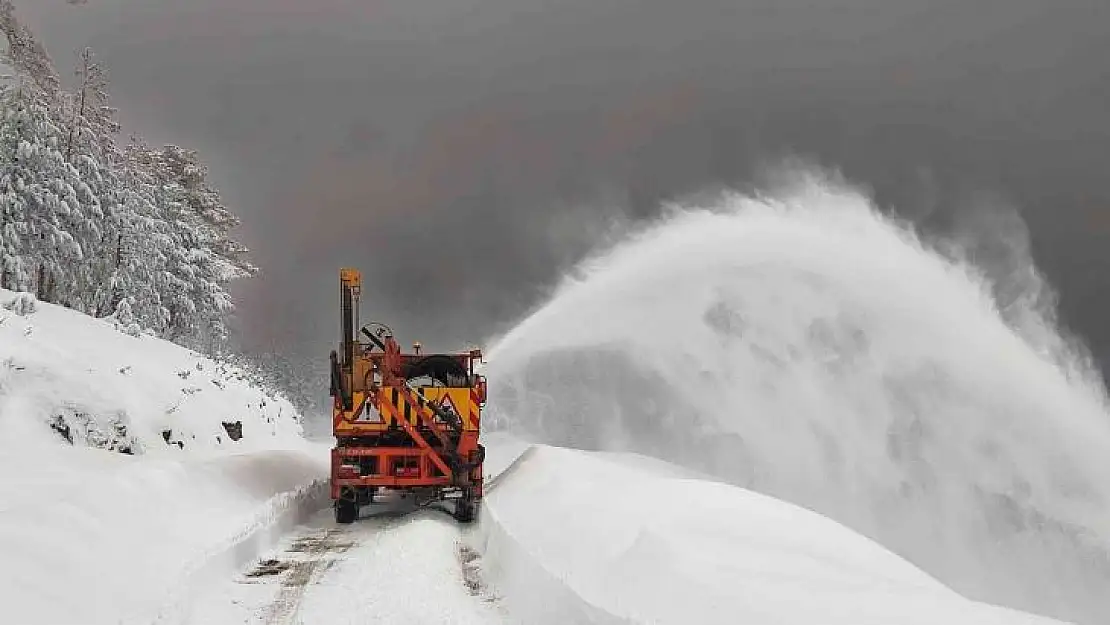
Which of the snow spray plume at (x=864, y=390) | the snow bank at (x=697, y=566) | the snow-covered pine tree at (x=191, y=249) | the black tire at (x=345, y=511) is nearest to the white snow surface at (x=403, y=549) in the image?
the snow bank at (x=697, y=566)

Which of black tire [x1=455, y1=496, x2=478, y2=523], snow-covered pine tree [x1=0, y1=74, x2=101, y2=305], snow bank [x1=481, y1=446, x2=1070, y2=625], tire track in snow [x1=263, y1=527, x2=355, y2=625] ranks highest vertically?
snow-covered pine tree [x1=0, y1=74, x2=101, y2=305]

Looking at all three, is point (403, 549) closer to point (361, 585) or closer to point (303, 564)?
point (303, 564)

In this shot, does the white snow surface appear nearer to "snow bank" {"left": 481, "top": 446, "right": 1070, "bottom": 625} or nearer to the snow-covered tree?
"snow bank" {"left": 481, "top": 446, "right": 1070, "bottom": 625}

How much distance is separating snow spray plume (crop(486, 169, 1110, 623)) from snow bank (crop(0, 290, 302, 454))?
842 cm

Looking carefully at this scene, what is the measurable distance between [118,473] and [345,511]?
4.08m

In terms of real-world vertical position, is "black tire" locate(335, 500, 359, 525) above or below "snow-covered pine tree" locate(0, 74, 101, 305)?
below

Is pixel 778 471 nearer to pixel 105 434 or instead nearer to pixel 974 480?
pixel 974 480

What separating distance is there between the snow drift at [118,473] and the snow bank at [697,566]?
3.49 metres

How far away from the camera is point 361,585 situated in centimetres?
972

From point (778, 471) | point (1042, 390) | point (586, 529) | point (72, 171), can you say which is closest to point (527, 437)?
point (778, 471)

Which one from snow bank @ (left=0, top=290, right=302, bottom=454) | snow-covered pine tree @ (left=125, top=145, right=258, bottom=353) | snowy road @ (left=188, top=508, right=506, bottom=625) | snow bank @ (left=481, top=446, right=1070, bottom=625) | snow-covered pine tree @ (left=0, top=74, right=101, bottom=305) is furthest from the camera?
snow-covered pine tree @ (left=125, top=145, right=258, bottom=353)

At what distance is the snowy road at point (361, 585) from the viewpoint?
27.4 ft

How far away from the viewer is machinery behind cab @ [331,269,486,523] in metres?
15.7

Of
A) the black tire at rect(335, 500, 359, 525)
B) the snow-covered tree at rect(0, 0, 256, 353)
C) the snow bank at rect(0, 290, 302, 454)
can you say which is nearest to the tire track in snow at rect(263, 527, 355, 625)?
the black tire at rect(335, 500, 359, 525)
